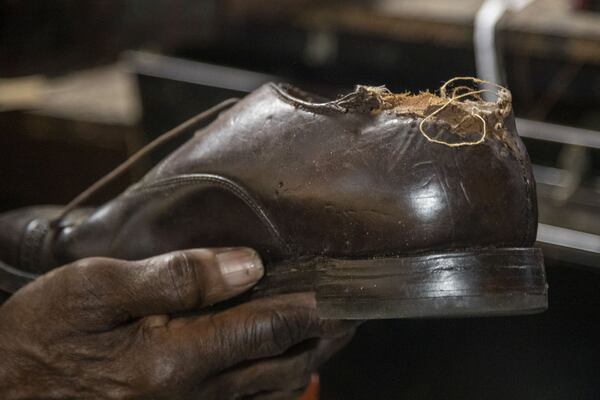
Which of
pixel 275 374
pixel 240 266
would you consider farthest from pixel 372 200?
pixel 275 374

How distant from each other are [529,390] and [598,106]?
5.04 feet

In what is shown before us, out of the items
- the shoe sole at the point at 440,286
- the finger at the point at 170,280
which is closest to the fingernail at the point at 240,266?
the finger at the point at 170,280

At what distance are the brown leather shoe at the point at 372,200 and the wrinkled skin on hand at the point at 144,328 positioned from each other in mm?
47

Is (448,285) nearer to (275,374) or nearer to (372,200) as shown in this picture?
(372,200)

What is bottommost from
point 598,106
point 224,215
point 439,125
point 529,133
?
point 598,106

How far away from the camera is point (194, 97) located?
2455mm

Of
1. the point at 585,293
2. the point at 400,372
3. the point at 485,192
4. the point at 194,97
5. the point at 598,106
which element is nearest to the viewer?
the point at 485,192

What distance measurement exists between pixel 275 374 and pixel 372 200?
0.34 meters

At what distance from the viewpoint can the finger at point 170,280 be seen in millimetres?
1110

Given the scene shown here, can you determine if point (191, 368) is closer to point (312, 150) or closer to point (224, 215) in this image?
point (224, 215)

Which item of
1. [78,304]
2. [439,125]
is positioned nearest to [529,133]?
[439,125]

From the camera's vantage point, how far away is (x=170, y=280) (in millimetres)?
1107

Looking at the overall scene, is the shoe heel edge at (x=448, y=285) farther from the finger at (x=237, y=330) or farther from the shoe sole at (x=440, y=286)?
the finger at (x=237, y=330)

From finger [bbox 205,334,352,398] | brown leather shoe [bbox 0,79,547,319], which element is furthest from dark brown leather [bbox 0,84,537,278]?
finger [bbox 205,334,352,398]
